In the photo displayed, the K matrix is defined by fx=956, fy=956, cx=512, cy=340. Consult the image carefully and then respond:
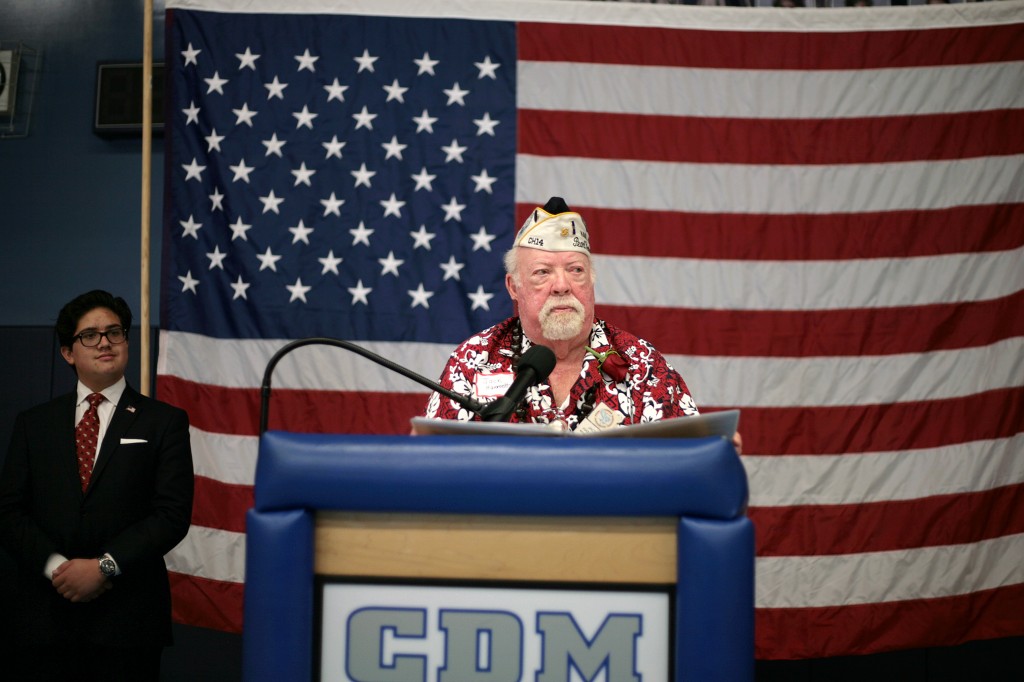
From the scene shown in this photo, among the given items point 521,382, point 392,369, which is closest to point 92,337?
point 392,369

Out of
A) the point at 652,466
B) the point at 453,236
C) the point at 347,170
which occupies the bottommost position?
the point at 652,466

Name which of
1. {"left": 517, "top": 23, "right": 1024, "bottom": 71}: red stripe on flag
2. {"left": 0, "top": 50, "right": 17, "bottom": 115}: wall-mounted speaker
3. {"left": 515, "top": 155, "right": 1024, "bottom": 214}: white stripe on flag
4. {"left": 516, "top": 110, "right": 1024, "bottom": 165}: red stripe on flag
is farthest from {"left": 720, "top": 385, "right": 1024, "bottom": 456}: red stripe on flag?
{"left": 0, "top": 50, "right": 17, "bottom": 115}: wall-mounted speaker

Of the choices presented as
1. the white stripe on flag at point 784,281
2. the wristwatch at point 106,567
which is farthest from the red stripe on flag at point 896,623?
the wristwatch at point 106,567

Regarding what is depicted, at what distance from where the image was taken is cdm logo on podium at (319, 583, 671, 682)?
129 cm

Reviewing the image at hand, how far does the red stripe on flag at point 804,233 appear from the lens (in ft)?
12.2

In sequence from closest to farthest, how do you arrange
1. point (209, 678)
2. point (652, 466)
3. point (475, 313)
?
point (652, 466), point (475, 313), point (209, 678)

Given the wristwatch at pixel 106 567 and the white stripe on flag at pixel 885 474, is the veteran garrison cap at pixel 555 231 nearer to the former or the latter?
the wristwatch at pixel 106 567

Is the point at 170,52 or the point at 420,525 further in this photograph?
the point at 170,52

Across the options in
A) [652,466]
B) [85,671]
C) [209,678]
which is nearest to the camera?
[652,466]

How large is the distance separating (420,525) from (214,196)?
9.09ft

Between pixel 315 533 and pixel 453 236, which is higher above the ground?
pixel 453 236

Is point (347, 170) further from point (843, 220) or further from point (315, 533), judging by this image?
point (315, 533)

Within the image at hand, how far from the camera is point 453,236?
3.79m

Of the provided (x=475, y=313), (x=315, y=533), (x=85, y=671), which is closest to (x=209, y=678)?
(x=85, y=671)
